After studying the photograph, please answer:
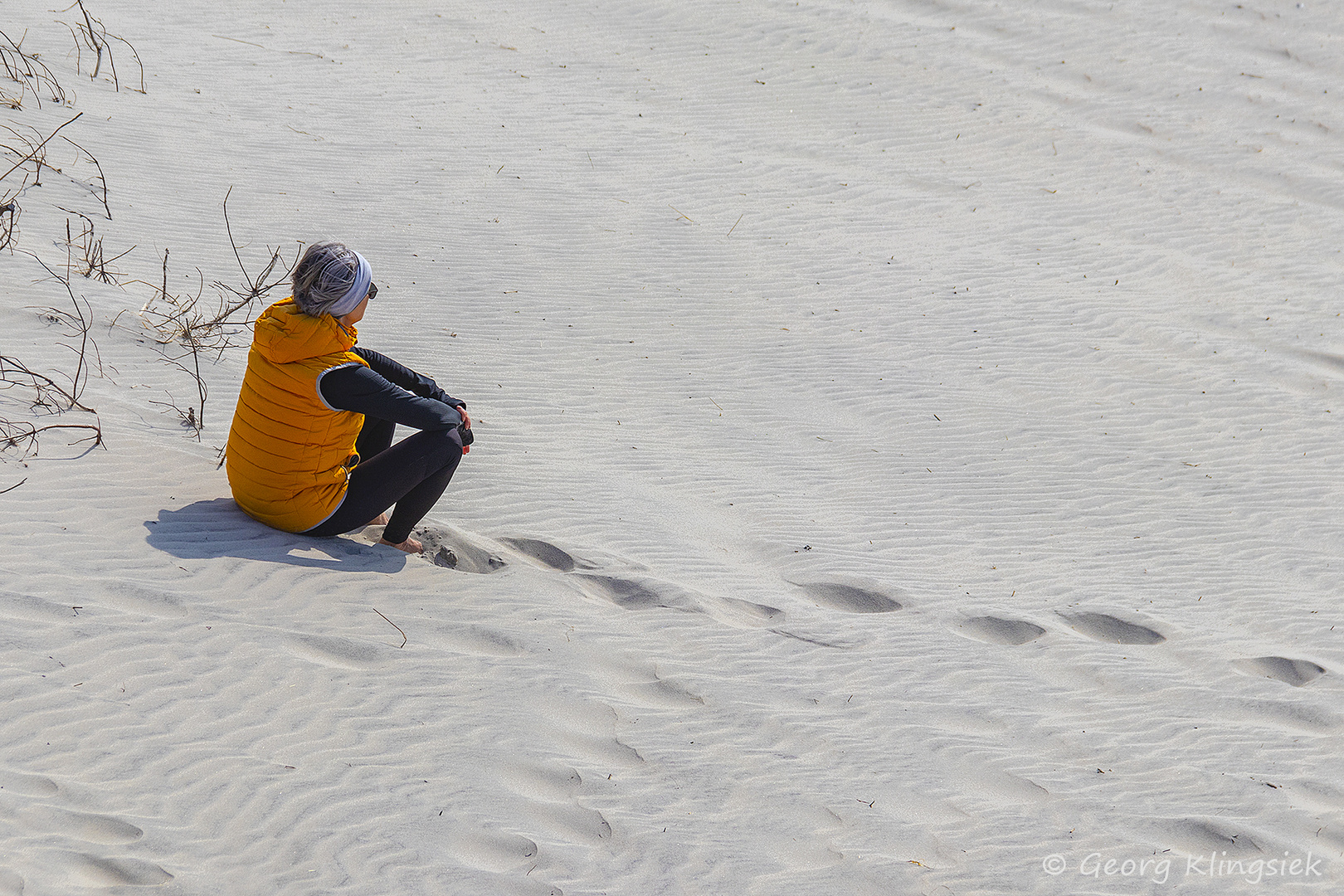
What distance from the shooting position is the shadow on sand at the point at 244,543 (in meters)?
4.44

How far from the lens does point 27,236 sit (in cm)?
698

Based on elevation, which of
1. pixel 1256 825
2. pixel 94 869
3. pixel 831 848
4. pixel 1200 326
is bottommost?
pixel 94 869

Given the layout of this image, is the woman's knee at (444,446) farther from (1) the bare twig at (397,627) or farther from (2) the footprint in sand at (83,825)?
(2) the footprint in sand at (83,825)

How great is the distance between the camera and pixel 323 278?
405 centimetres

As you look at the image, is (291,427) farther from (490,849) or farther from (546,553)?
(490,849)

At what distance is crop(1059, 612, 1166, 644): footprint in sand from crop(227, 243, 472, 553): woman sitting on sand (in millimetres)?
3210

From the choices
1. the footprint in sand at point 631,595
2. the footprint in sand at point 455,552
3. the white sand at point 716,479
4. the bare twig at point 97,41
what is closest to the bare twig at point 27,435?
the white sand at point 716,479

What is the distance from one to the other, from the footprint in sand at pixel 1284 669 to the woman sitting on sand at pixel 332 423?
12.9 feet

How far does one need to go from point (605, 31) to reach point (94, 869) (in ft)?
36.8

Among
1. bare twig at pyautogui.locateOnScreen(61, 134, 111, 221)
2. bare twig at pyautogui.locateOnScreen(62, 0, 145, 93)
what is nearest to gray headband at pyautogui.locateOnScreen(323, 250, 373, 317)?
bare twig at pyautogui.locateOnScreen(61, 134, 111, 221)

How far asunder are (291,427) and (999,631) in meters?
3.46

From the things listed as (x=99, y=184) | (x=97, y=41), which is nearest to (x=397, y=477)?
(x=99, y=184)

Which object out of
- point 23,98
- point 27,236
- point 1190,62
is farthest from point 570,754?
point 1190,62

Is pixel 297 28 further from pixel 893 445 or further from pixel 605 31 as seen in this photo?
pixel 893 445
